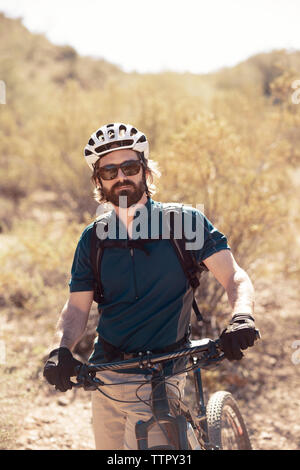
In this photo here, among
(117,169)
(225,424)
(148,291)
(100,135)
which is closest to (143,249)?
(148,291)

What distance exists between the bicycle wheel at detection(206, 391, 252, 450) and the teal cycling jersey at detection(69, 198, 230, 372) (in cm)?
67

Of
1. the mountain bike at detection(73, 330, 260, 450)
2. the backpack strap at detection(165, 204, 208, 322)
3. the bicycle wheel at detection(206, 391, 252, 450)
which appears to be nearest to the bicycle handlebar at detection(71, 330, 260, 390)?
the mountain bike at detection(73, 330, 260, 450)

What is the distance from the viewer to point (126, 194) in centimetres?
238

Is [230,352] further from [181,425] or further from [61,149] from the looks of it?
[61,149]

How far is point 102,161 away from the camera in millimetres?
2502

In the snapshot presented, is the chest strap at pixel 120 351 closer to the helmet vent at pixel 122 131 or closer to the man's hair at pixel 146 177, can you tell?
the man's hair at pixel 146 177

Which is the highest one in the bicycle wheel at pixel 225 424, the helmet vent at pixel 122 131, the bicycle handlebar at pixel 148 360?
the helmet vent at pixel 122 131

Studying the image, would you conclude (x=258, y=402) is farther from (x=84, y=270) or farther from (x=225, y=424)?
(x=84, y=270)

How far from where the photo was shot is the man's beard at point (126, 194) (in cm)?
238

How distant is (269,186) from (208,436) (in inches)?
151

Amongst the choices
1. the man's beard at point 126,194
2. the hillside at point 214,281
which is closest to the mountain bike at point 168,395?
the man's beard at point 126,194

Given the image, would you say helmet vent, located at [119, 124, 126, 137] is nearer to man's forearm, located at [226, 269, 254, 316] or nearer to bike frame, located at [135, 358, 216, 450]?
man's forearm, located at [226, 269, 254, 316]

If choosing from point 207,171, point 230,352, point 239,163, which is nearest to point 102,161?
point 230,352

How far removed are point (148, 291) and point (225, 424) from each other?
1.22 metres
